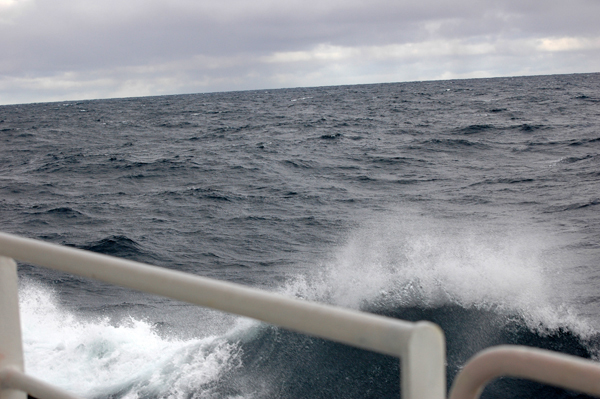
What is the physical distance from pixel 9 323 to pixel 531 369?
3.84 ft

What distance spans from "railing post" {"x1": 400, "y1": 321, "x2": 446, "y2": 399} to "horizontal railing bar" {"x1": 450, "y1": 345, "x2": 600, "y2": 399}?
6 cm

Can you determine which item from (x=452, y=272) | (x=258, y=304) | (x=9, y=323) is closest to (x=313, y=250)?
(x=452, y=272)

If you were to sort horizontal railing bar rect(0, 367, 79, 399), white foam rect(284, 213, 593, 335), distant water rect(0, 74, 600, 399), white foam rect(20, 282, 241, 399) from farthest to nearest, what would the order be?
1. white foam rect(284, 213, 593, 335)
2. distant water rect(0, 74, 600, 399)
3. white foam rect(20, 282, 241, 399)
4. horizontal railing bar rect(0, 367, 79, 399)

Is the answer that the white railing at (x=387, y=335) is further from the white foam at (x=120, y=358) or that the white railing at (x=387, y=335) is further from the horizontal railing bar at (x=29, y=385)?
the white foam at (x=120, y=358)

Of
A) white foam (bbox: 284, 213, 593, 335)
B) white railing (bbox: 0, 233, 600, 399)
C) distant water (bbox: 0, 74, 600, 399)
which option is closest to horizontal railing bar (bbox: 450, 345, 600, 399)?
white railing (bbox: 0, 233, 600, 399)

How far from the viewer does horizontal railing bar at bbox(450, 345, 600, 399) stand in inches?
28.4

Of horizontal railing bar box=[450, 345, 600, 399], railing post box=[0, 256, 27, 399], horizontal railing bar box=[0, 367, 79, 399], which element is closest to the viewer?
horizontal railing bar box=[450, 345, 600, 399]

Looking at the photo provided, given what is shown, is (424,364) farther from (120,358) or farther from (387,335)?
(120,358)

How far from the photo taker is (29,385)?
126 centimetres

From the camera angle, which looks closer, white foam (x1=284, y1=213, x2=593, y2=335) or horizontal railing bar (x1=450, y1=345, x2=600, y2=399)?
horizontal railing bar (x1=450, y1=345, x2=600, y2=399)

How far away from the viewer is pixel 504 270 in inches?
301

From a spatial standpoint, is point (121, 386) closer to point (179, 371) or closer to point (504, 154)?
point (179, 371)

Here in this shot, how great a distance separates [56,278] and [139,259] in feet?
4.75

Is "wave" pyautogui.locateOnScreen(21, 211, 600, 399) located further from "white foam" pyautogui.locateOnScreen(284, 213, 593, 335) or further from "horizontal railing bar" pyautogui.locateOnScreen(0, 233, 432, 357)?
"horizontal railing bar" pyautogui.locateOnScreen(0, 233, 432, 357)
